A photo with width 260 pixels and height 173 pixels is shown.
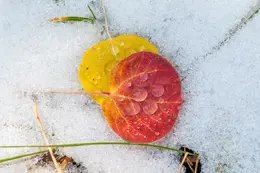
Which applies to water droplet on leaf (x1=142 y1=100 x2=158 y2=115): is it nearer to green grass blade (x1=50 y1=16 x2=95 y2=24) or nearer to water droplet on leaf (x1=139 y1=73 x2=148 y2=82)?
water droplet on leaf (x1=139 y1=73 x2=148 y2=82)

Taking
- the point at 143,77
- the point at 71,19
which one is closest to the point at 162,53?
the point at 143,77

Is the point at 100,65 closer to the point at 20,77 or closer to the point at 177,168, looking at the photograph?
the point at 20,77

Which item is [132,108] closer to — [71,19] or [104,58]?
[104,58]

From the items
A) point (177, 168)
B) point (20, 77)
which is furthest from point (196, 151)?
point (20, 77)

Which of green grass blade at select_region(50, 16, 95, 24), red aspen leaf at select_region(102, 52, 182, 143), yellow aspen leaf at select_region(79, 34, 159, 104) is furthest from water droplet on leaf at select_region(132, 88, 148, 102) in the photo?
green grass blade at select_region(50, 16, 95, 24)

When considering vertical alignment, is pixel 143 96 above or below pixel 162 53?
below
